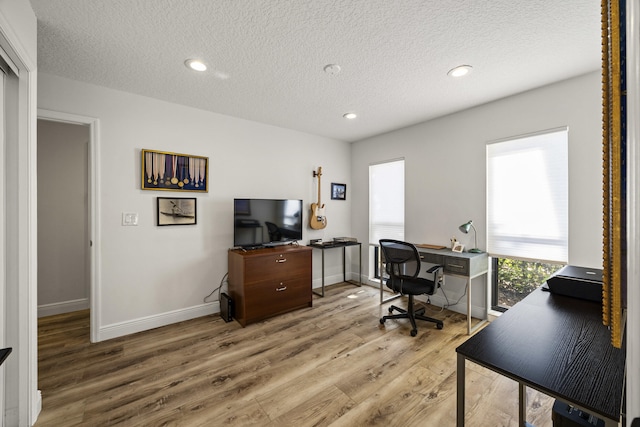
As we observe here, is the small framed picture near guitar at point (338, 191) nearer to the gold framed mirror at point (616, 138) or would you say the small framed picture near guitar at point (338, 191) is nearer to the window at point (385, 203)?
the window at point (385, 203)

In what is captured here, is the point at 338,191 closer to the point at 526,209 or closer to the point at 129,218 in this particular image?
the point at 526,209

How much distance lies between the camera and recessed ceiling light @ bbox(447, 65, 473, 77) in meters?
2.19

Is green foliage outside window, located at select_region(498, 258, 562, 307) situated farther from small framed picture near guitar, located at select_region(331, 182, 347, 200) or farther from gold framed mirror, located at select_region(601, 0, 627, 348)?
gold framed mirror, located at select_region(601, 0, 627, 348)

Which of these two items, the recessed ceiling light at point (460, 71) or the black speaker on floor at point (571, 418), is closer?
the black speaker on floor at point (571, 418)

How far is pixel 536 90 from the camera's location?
2611 millimetres

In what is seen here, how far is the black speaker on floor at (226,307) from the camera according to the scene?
301 centimetres

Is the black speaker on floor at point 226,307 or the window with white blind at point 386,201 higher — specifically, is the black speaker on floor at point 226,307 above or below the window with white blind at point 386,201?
below

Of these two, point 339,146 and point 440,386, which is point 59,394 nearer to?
point 440,386

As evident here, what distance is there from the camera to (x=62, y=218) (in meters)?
3.26

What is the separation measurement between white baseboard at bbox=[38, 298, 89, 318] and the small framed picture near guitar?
3.69 metres

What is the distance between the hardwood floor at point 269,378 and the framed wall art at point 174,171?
1558 millimetres

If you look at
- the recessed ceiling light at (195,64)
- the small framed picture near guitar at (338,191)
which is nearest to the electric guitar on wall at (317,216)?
the small framed picture near guitar at (338,191)

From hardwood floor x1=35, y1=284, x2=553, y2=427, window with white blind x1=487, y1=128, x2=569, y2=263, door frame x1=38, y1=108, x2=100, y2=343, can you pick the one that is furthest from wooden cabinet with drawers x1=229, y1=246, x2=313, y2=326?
window with white blind x1=487, y1=128, x2=569, y2=263

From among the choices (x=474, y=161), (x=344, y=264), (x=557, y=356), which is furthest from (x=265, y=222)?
(x=557, y=356)
